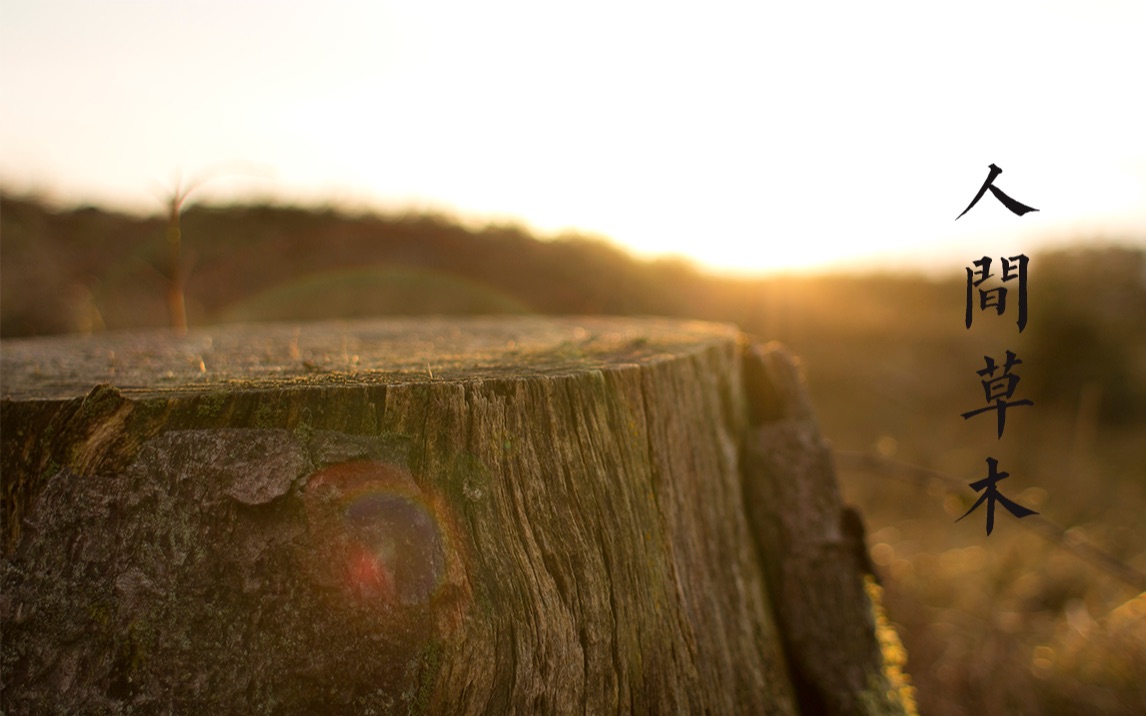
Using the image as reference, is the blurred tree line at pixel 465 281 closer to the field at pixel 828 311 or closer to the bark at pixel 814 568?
the field at pixel 828 311

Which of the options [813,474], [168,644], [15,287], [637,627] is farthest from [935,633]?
[15,287]

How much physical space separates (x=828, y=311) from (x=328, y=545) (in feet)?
39.6

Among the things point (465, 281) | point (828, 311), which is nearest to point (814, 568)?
point (465, 281)

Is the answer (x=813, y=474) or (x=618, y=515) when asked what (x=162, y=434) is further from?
(x=813, y=474)

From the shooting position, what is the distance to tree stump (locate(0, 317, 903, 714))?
123cm

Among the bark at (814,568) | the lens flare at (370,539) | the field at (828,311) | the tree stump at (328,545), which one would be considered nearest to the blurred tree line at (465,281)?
the field at (828,311)

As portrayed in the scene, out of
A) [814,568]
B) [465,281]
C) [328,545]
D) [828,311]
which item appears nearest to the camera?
[328,545]

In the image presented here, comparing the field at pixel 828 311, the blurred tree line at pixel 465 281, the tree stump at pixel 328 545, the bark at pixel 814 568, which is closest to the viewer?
the tree stump at pixel 328 545

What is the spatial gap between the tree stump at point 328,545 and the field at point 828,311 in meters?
4.05

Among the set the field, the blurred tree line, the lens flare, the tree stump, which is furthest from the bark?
the blurred tree line

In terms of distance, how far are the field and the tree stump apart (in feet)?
13.3

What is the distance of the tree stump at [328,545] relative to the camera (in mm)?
1229

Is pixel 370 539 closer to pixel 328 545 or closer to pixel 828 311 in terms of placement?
pixel 328 545

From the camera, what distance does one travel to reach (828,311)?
40.2ft
